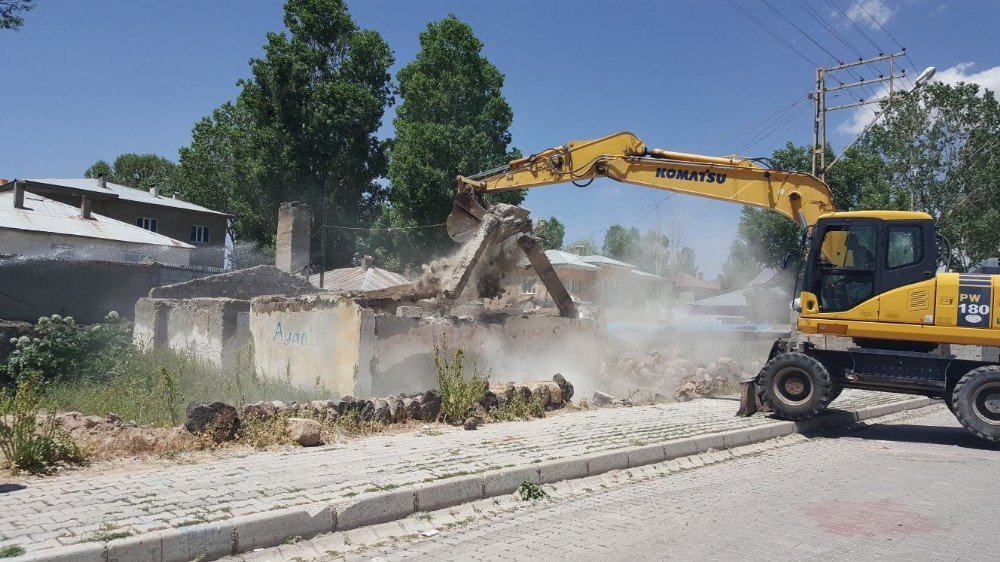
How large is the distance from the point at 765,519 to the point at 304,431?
495 centimetres

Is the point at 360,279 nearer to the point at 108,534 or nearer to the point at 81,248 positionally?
the point at 81,248

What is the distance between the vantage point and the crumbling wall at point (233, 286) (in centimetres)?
2038

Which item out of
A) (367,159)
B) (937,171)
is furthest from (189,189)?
(937,171)

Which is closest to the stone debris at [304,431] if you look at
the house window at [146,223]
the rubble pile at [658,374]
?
the rubble pile at [658,374]

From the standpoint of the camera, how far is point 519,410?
36.3ft

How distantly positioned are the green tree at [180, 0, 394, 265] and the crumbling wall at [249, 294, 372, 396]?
20589 mm

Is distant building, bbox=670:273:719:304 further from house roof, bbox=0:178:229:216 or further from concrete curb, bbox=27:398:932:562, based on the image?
concrete curb, bbox=27:398:932:562

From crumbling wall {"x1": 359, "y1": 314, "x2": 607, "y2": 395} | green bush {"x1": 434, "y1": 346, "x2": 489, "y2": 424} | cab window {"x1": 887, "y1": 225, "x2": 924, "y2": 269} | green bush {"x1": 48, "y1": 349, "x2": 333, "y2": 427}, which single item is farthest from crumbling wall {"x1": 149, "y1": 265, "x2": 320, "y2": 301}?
cab window {"x1": 887, "y1": 225, "x2": 924, "y2": 269}

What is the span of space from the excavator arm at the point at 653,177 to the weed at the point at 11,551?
12.6 meters

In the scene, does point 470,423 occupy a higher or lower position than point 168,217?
lower

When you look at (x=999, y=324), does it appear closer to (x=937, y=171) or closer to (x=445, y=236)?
(x=445, y=236)

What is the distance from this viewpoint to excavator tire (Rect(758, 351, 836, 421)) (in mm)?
11484

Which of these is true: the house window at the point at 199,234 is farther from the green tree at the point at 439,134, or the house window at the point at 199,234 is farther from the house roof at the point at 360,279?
the house roof at the point at 360,279

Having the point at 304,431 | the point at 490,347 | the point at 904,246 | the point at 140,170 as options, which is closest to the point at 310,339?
the point at 490,347
